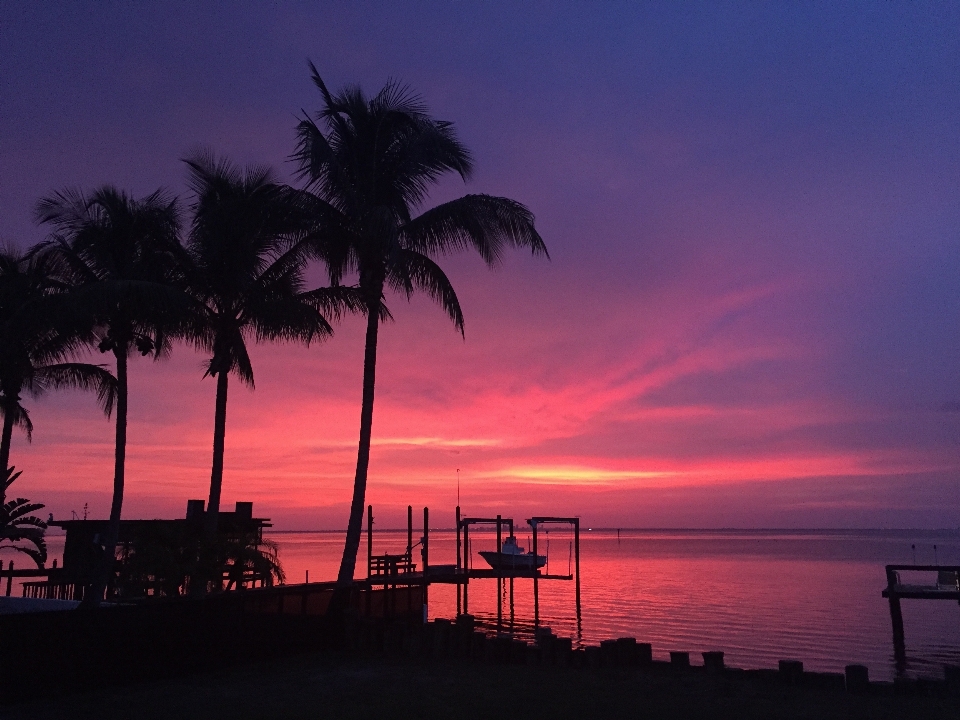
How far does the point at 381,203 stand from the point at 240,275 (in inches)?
173

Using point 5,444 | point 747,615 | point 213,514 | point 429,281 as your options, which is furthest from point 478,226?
point 747,615

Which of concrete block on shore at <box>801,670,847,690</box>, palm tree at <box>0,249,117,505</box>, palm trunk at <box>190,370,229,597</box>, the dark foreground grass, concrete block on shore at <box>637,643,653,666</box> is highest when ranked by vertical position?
palm tree at <box>0,249,117,505</box>

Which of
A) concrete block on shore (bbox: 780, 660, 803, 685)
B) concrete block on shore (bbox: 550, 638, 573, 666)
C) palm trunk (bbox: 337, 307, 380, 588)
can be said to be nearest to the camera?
concrete block on shore (bbox: 780, 660, 803, 685)

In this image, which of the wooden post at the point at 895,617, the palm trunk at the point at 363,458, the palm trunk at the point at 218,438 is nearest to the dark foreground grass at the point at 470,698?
the palm trunk at the point at 363,458

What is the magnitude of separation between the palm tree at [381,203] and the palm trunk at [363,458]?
27 mm

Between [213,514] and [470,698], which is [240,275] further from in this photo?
[470,698]

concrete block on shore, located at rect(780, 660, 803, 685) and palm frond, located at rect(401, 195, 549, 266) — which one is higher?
palm frond, located at rect(401, 195, 549, 266)

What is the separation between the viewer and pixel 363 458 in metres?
22.0

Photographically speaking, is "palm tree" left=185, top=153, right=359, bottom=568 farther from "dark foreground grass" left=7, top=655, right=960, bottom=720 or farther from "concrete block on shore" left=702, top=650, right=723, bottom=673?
"concrete block on shore" left=702, top=650, right=723, bottom=673

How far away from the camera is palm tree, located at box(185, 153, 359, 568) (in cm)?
2211

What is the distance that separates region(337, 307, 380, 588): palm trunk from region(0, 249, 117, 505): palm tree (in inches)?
294

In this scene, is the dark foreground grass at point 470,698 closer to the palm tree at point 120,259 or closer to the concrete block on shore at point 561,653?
the concrete block on shore at point 561,653

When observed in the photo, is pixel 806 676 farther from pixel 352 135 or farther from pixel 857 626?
pixel 857 626

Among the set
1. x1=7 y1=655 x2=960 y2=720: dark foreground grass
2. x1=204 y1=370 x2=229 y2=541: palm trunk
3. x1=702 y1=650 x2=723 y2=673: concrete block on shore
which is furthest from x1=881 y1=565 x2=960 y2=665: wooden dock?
x1=204 y1=370 x2=229 y2=541: palm trunk
